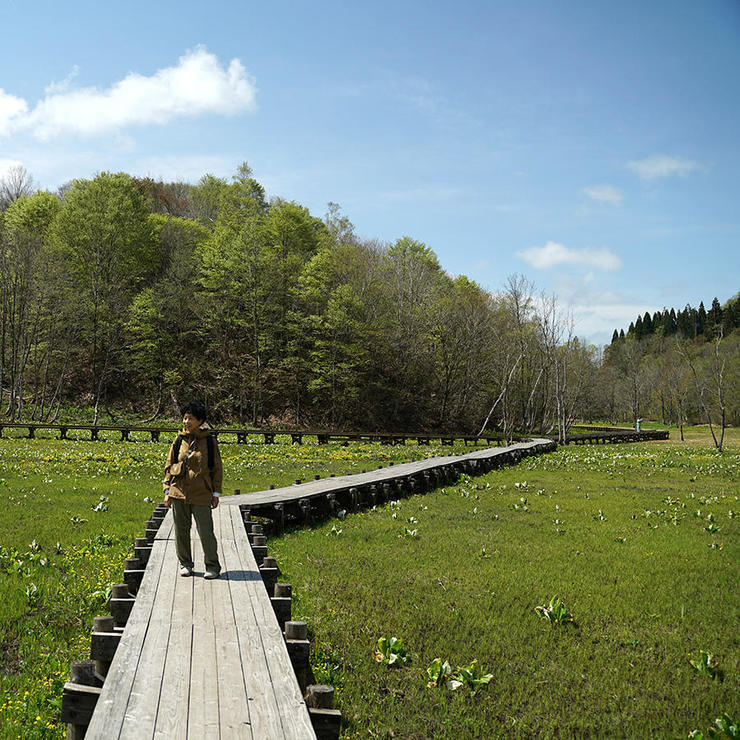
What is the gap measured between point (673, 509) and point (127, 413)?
1752 inches

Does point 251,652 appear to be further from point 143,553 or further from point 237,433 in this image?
point 237,433

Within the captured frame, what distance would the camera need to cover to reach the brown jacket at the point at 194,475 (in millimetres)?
7273

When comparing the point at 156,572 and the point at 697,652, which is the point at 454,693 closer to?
the point at 697,652

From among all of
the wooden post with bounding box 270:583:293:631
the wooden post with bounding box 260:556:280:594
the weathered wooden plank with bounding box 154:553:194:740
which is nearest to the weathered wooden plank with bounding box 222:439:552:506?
the wooden post with bounding box 260:556:280:594

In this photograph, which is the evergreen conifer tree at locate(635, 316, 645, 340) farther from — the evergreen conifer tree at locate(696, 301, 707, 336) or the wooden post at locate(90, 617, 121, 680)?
the wooden post at locate(90, 617, 121, 680)

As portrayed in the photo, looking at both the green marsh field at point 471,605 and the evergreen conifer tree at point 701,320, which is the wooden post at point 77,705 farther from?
the evergreen conifer tree at point 701,320

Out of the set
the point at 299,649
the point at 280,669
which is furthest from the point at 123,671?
the point at 299,649

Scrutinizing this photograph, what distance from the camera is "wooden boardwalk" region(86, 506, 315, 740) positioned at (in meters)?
3.71

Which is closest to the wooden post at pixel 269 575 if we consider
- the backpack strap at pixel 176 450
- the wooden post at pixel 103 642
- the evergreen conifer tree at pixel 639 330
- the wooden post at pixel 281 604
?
the wooden post at pixel 281 604

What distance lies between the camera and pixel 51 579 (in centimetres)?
820

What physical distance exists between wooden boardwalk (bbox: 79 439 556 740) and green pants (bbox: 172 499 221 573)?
22 cm

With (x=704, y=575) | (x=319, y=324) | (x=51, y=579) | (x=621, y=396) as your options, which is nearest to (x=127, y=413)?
(x=319, y=324)

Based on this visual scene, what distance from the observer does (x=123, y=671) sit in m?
4.42

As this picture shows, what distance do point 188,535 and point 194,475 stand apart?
0.73m
